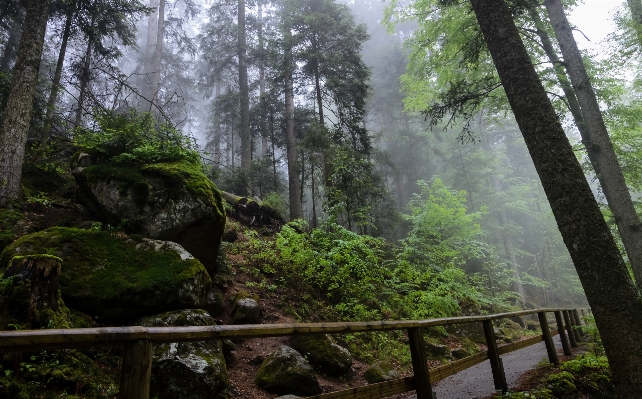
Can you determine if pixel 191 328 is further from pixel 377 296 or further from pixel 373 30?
pixel 373 30

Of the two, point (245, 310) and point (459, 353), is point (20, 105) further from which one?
point (459, 353)

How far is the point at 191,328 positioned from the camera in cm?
212

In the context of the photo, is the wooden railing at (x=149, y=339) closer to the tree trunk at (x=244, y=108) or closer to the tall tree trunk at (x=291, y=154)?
the tall tree trunk at (x=291, y=154)

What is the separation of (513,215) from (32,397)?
37665 mm

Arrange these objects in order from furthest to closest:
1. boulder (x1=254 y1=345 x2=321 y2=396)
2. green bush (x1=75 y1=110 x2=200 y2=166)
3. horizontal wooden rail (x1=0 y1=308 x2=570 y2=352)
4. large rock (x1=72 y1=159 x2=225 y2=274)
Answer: green bush (x1=75 y1=110 x2=200 y2=166), large rock (x1=72 y1=159 x2=225 y2=274), boulder (x1=254 y1=345 x2=321 y2=396), horizontal wooden rail (x1=0 y1=308 x2=570 y2=352)

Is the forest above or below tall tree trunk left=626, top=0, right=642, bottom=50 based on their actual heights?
below

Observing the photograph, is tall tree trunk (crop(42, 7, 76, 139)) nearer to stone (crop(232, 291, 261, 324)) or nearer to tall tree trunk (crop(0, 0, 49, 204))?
tall tree trunk (crop(0, 0, 49, 204))

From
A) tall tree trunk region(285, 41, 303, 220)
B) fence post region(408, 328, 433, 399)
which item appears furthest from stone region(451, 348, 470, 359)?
tall tree trunk region(285, 41, 303, 220)

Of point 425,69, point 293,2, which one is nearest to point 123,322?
point 425,69

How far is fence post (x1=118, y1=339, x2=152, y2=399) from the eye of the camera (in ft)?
6.15

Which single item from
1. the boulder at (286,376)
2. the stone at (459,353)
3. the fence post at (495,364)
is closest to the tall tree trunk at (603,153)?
the stone at (459,353)

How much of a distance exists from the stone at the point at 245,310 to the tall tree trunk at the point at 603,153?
851cm

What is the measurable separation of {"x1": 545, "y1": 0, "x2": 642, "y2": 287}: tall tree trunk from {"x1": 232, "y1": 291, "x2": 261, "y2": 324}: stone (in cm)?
851

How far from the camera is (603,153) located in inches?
328
